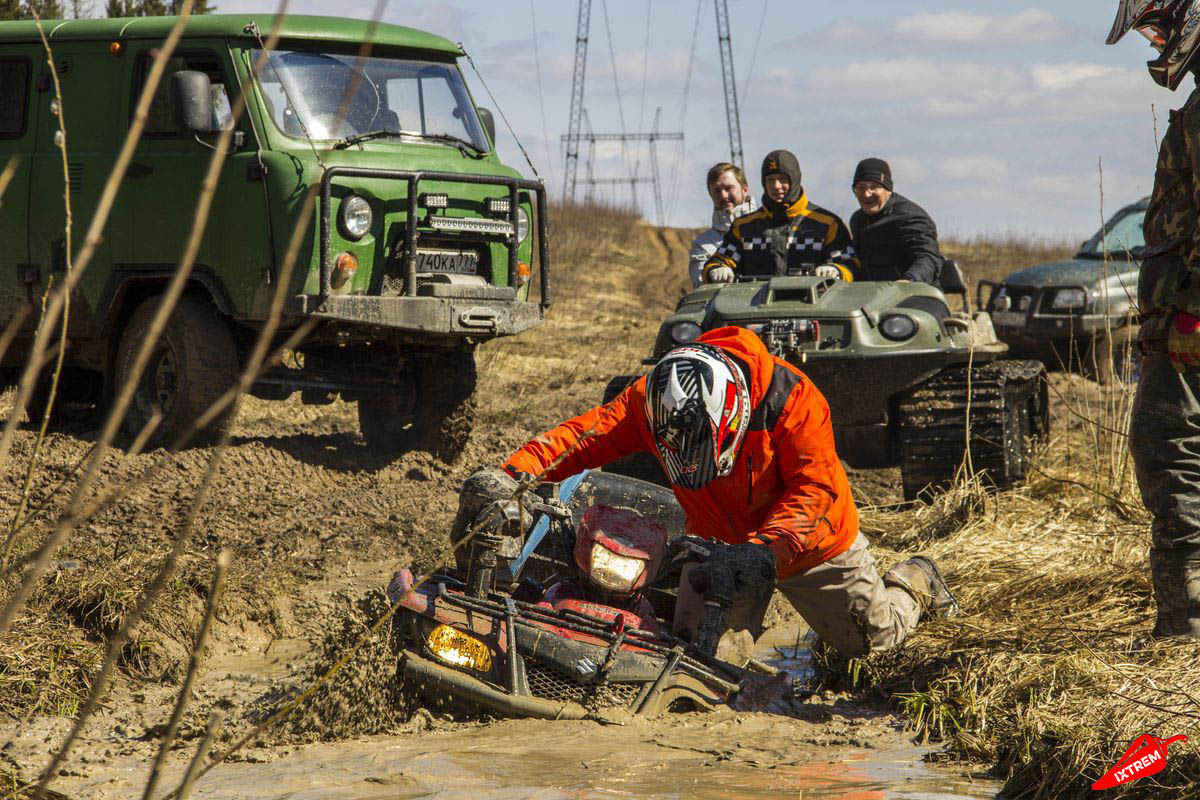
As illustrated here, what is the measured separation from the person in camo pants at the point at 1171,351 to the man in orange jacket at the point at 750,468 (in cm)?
94

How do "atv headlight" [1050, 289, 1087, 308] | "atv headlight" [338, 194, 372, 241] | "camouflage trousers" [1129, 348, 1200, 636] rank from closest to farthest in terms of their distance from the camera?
"camouflage trousers" [1129, 348, 1200, 636]
"atv headlight" [338, 194, 372, 241]
"atv headlight" [1050, 289, 1087, 308]

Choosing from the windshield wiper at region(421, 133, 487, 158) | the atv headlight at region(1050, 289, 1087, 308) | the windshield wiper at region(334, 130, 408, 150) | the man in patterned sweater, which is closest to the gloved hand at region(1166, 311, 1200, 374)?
the man in patterned sweater

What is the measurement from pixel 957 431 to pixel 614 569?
3714 mm

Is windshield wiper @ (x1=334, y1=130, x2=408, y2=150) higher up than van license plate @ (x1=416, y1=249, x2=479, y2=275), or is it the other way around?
windshield wiper @ (x1=334, y1=130, x2=408, y2=150)

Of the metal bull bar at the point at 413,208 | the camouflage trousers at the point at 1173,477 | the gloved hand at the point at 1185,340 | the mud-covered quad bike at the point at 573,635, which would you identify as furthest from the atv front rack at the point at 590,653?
the metal bull bar at the point at 413,208

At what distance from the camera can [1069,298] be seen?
505 inches

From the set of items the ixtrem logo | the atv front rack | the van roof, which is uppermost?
the van roof

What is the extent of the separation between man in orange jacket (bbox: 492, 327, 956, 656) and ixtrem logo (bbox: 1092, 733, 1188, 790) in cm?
108

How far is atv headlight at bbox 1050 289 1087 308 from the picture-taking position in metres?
12.8

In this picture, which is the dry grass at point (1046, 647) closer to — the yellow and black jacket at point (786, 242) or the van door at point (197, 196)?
the yellow and black jacket at point (786, 242)

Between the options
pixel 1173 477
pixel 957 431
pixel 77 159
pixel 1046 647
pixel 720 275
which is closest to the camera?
pixel 1173 477

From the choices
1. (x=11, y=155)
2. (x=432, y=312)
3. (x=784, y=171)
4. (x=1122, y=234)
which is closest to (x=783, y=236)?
(x=784, y=171)

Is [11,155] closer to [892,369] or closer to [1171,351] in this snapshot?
[892,369]

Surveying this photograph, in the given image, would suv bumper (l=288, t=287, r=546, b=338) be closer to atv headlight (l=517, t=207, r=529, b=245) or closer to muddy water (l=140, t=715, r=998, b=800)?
atv headlight (l=517, t=207, r=529, b=245)
